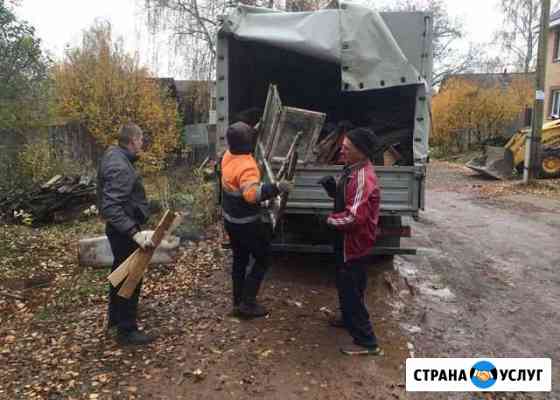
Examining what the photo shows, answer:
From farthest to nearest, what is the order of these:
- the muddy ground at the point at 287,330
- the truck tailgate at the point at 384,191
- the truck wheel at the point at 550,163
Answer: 1. the truck wheel at the point at 550,163
2. the truck tailgate at the point at 384,191
3. the muddy ground at the point at 287,330

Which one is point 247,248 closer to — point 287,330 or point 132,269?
point 287,330

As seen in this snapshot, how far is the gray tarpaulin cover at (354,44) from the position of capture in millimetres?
4895

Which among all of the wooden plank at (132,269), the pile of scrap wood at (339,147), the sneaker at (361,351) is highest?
the pile of scrap wood at (339,147)

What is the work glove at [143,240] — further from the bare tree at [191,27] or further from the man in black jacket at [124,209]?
the bare tree at [191,27]

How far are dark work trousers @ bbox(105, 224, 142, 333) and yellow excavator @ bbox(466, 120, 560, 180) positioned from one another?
1328cm

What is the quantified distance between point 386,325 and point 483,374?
39.3 inches

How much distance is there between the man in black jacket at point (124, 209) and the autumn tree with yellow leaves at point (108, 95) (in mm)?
8704

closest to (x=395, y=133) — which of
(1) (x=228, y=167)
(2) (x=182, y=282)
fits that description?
(1) (x=228, y=167)

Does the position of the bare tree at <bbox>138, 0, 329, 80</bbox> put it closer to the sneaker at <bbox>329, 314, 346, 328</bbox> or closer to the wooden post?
the wooden post

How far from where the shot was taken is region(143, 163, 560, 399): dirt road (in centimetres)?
332

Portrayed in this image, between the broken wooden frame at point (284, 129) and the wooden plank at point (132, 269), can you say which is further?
the broken wooden frame at point (284, 129)

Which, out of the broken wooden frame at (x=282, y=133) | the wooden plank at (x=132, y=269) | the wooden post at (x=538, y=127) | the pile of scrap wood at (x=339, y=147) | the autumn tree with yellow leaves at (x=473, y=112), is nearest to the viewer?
the wooden plank at (x=132, y=269)

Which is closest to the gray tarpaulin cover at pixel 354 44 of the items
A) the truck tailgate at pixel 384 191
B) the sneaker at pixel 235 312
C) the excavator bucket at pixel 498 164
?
the truck tailgate at pixel 384 191

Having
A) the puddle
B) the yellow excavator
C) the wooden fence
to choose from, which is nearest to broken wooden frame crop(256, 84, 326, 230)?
the puddle
